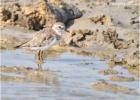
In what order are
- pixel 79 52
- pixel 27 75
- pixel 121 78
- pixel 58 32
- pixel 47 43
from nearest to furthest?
pixel 27 75 < pixel 121 78 < pixel 47 43 < pixel 58 32 < pixel 79 52

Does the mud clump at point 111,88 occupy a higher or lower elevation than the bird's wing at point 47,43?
lower

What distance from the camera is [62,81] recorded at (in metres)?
9.49

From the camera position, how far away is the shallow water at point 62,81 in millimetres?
8102

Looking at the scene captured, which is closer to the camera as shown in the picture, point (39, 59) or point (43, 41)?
point (39, 59)

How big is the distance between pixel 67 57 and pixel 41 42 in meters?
0.75

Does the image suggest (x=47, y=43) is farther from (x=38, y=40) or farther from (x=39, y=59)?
(x=39, y=59)

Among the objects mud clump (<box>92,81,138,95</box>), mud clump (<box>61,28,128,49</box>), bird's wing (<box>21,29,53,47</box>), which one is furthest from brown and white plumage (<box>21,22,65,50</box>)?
mud clump (<box>92,81,138,95</box>)

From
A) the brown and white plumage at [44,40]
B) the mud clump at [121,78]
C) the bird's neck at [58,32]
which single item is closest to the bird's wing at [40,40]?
the brown and white plumage at [44,40]

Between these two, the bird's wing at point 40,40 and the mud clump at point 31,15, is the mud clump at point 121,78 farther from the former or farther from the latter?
the mud clump at point 31,15

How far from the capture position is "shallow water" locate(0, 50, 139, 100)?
26.6 feet

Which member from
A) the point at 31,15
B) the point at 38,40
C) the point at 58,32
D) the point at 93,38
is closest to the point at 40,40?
the point at 38,40

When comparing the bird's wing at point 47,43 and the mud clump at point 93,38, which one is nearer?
the bird's wing at point 47,43

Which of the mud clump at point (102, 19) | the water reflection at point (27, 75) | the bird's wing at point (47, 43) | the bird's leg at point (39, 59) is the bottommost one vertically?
the water reflection at point (27, 75)

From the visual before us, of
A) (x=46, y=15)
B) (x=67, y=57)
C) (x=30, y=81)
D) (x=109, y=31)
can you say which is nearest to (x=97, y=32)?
(x=109, y=31)
